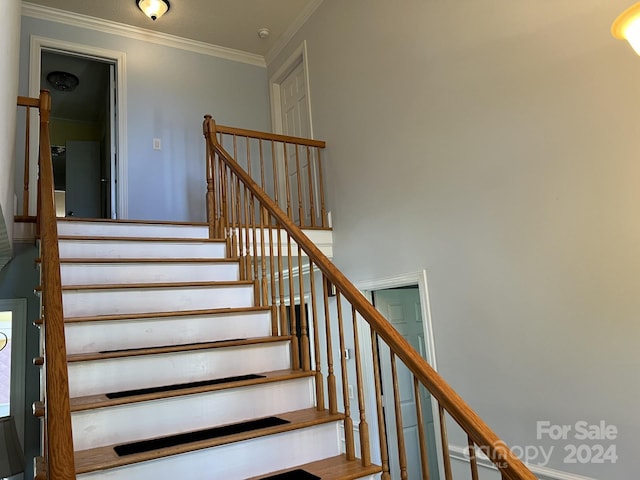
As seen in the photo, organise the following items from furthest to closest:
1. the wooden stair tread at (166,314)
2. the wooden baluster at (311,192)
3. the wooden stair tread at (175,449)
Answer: the wooden baluster at (311,192)
the wooden stair tread at (166,314)
the wooden stair tread at (175,449)

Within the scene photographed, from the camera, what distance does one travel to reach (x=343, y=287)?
1996mm

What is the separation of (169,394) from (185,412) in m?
0.12

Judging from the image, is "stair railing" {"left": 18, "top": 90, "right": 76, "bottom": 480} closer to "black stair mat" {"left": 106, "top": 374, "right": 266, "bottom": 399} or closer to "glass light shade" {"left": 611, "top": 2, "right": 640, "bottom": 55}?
"black stair mat" {"left": 106, "top": 374, "right": 266, "bottom": 399}

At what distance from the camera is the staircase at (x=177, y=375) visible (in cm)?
187

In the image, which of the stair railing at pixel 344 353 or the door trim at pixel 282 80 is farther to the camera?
the door trim at pixel 282 80

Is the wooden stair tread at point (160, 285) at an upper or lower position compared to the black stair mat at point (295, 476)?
upper

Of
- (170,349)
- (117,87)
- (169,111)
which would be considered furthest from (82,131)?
(170,349)

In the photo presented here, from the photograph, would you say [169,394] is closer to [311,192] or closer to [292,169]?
[311,192]

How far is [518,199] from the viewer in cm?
249

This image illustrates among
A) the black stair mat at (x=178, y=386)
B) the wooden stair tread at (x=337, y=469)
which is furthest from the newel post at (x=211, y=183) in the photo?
the wooden stair tread at (x=337, y=469)

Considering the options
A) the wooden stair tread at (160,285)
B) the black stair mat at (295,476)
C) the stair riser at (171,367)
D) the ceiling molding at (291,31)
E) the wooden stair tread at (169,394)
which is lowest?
the black stair mat at (295,476)

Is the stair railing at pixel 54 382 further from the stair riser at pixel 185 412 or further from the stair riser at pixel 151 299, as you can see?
the stair riser at pixel 151 299

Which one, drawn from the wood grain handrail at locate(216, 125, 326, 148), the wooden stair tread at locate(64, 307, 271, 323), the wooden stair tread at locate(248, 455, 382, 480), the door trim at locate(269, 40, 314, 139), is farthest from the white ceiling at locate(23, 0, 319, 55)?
the wooden stair tread at locate(248, 455, 382, 480)

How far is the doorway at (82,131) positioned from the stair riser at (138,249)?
1877 millimetres
